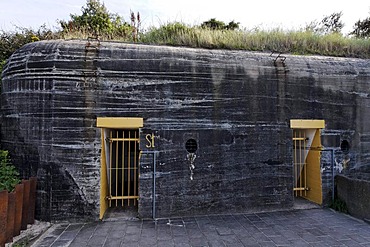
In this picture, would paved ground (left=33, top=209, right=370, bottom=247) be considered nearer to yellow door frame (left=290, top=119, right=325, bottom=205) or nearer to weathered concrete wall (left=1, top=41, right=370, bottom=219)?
weathered concrete wall (left=1, top=41, right=370, bottom=219)

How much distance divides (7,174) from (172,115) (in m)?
3.06

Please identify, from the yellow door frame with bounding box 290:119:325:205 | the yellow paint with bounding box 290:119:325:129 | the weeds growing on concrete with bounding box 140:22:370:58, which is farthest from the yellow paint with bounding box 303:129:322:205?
the weeds growing on concrete with bounding box 140:22:370:58

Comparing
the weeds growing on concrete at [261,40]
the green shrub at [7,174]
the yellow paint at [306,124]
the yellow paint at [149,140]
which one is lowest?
the green shrub at [7,174]

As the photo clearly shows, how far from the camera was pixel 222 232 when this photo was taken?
13.7 feet

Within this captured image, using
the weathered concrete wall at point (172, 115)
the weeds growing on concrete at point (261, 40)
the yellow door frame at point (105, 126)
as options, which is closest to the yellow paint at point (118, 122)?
the yellow door frame at point (105, 126)

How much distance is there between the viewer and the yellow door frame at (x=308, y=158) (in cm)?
555

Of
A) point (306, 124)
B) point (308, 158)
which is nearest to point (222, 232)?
point (306, 124)

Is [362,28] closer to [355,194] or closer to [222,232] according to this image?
[355,194]

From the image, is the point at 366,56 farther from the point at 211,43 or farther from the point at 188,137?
the point at 188,137

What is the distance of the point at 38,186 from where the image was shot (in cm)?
457

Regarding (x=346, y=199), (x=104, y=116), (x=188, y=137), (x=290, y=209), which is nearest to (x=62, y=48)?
(x=104, y=116)

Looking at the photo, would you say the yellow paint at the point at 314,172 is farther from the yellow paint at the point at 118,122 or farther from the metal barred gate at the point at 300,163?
the yellow paint at the point at 118,122

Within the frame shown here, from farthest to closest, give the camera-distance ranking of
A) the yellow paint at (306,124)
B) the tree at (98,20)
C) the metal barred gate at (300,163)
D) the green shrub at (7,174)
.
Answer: the tree at (98,20) < the metal barred gate at (300,163) < the yellow paint at (306,124) < the green shrub at (7,174)

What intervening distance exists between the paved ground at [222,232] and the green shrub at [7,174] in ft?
3.36
